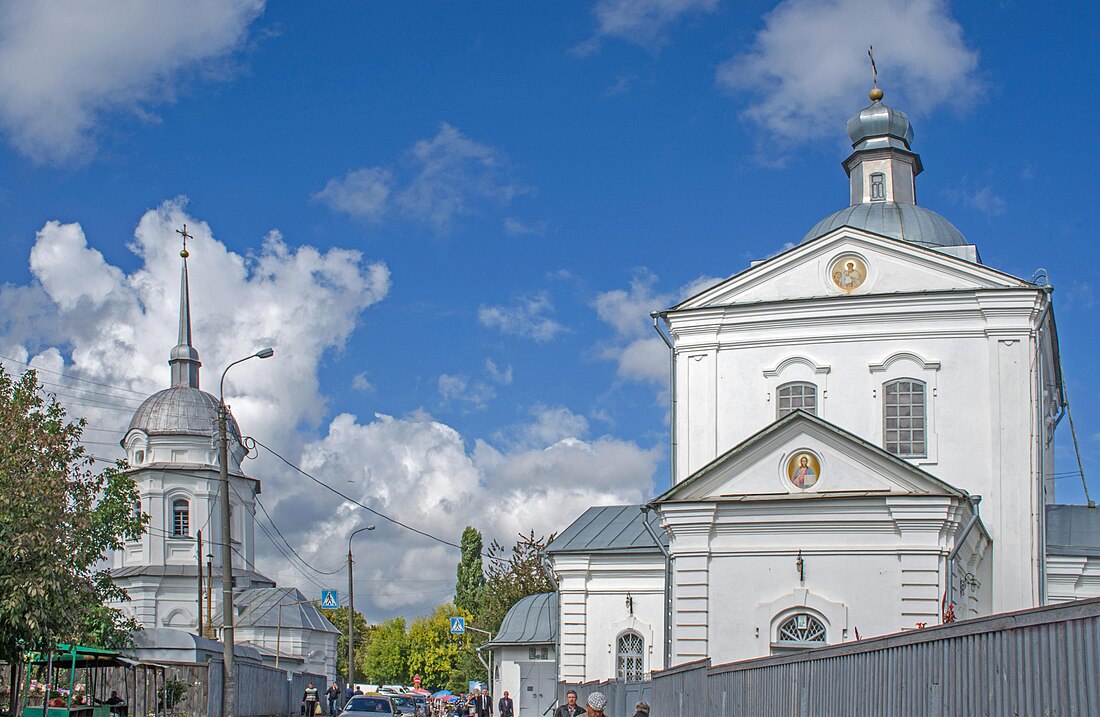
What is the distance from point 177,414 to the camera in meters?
67.0

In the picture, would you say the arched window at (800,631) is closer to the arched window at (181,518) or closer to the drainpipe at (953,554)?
the drainpipe at (953,554)

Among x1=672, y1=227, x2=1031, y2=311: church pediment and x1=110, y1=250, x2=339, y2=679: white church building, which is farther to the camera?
x1=110, y1=250, x2=339, y2=679: white church building

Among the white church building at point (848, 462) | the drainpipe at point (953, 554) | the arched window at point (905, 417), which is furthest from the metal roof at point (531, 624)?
the drainpipe at point (953, 554)

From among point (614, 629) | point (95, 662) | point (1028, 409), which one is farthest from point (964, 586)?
point (95, 662)

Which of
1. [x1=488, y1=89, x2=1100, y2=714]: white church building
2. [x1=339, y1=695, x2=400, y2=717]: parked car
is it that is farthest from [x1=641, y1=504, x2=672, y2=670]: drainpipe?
[x1=339, y1=695, x2=400, y2=717]: parked car

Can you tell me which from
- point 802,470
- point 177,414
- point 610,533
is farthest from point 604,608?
point 177,414

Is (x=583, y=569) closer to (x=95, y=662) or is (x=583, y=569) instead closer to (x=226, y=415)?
(x=226, y=415)

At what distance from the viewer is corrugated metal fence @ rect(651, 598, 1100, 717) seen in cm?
705

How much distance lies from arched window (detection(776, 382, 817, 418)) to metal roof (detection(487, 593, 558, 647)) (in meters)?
10.5

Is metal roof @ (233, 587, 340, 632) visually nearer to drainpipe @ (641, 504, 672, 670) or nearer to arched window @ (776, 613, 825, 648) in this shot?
drainpipe @ (641, 504, 672, 670)

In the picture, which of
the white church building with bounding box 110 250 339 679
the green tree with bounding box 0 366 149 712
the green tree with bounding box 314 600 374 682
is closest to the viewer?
the green tree with bounding box 0 366 149 712

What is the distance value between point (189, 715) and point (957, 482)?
16825 mm

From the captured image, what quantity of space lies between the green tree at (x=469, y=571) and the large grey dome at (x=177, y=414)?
88.0 feet

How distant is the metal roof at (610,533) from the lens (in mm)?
29609
